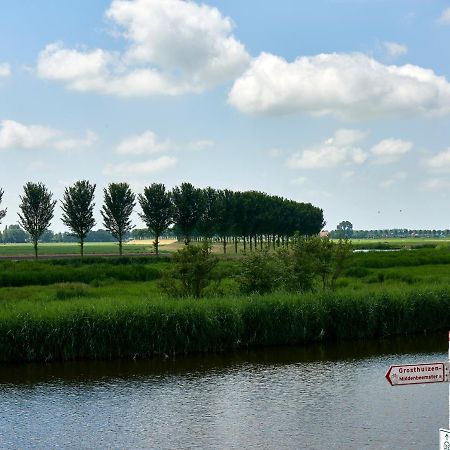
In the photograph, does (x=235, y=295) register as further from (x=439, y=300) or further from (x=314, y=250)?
(x=439, y=300)

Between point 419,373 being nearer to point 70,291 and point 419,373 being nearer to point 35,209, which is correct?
point 70,291

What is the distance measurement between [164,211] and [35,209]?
74.8 ft

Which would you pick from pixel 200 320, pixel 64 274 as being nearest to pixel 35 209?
pixel 64 274

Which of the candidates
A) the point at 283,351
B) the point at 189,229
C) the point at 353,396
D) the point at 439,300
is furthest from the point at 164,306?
the point at 189,229

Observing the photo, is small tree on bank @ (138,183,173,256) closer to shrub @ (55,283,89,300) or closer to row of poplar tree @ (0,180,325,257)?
row of poplar tree @ (0,180,325,257)

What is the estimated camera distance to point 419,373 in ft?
38.6

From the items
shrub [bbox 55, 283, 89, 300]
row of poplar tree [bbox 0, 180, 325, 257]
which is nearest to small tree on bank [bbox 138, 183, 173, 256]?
row of poplar tree [bbox 0, 180, 325, 257]

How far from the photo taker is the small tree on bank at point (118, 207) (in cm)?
10669

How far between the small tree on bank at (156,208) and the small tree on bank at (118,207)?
9.71 ft

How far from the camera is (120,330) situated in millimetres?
30969

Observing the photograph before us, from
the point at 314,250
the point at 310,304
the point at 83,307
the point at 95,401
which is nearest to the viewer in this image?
the point at 95,401

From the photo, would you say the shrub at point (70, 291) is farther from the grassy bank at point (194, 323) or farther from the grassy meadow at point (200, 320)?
the grassy bank at point (194, 323)

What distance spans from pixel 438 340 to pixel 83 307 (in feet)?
68.2

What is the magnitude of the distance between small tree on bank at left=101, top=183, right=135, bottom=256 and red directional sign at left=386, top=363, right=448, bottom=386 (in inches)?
3801
